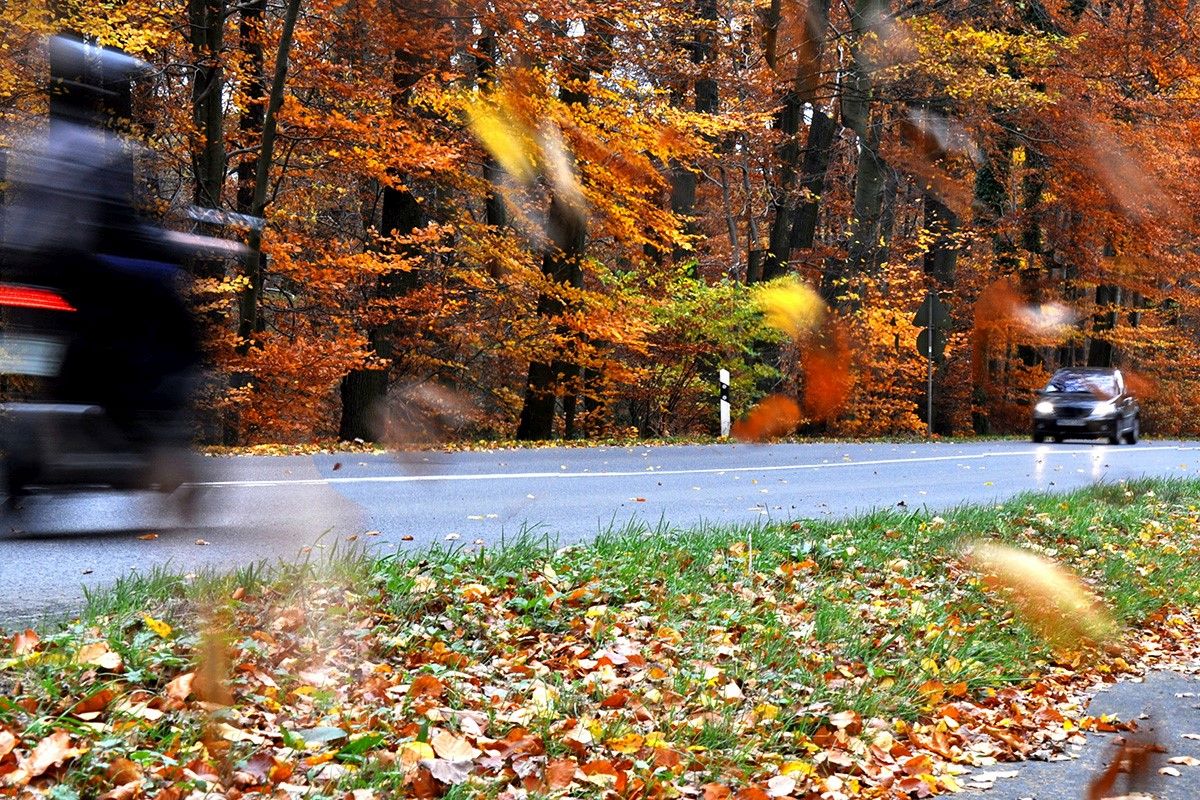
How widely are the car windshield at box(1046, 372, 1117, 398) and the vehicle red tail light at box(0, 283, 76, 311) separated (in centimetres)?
2228

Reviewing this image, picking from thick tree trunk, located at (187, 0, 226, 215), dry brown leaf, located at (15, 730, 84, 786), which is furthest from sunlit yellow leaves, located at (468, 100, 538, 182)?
dry brown leaf, located at (15, 730, 84, 786)

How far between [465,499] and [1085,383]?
18.7 metres

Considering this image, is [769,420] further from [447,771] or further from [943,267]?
[447,771]

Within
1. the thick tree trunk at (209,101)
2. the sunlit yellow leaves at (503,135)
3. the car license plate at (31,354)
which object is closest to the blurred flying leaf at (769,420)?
the sunlit yellow leaves at (503,135)

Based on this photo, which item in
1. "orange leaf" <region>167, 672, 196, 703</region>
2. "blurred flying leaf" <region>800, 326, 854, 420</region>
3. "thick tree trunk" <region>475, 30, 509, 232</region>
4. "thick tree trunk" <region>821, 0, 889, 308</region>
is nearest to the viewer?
"orange leaf" <region>167, 672, 196, 703</region>

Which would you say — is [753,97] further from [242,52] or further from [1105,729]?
[1105,729]

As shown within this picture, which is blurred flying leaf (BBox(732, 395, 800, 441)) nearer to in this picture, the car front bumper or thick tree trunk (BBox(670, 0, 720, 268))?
Result: thick tree trunk (BBox(670, 0, 720, 268))

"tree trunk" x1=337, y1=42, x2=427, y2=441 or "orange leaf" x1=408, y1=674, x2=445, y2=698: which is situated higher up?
"tree trunk" x1=337, y1=42, x2=427, y2=441

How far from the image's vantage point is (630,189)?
20.0 m

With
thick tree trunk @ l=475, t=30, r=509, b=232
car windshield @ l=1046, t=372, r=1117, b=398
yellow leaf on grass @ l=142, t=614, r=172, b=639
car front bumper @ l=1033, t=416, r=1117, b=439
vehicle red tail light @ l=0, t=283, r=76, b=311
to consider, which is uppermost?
thick tree trunk @ l=475, t=30, r=509, b=232

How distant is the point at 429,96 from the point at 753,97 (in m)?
8.54

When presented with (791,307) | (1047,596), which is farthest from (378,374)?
→ (1047,596)

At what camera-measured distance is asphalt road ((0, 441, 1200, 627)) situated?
20.9ft

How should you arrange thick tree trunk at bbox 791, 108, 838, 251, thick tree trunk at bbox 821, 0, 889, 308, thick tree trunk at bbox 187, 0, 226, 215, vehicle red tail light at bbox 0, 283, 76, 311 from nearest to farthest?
vehicle red tail light at bbox 0, 283, 76, 311, thick tree trunk at bbox 187, 0, 226, 215, thick tree trunk at bbox 821, 0, 889, 308, thick tree trunk at bbox 791, 108, 838, 251
